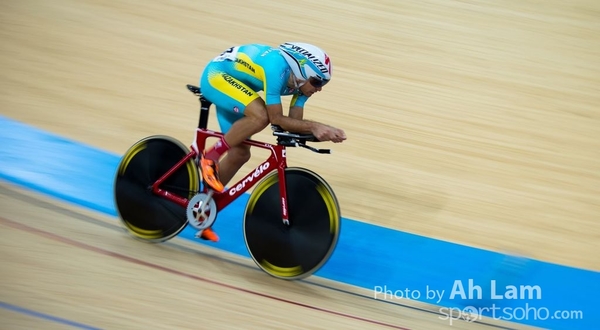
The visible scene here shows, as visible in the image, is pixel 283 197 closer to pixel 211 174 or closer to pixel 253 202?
pixel 253 202

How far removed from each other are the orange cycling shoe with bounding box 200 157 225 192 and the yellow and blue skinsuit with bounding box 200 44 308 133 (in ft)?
0.99

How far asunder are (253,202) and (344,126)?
211 cm

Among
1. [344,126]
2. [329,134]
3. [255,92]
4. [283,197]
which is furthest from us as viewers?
[344,126]

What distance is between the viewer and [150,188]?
4.41 metres

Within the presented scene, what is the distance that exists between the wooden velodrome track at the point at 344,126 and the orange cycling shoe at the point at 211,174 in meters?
0.46

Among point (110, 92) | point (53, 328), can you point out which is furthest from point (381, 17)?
point (53, 328)

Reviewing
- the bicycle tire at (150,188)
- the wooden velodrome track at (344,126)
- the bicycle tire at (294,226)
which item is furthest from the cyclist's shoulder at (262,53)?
the wooden velodrome track at (344,126)

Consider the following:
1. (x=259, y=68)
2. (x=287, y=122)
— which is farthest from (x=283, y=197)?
(x=259, y=68)

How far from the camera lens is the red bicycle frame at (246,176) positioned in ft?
13.2

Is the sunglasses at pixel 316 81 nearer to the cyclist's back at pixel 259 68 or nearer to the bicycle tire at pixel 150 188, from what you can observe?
the cyclist's back at pixel 259 68

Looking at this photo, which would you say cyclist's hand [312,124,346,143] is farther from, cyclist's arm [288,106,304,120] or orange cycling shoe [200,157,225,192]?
orange cycling shoe [200,157,225,192]

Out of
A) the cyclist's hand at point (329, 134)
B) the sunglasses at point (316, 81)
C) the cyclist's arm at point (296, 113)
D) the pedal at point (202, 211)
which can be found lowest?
the pedal at point (202, 211)

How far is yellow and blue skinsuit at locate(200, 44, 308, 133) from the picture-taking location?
3965 millimetres

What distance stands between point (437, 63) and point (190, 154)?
3.31m
